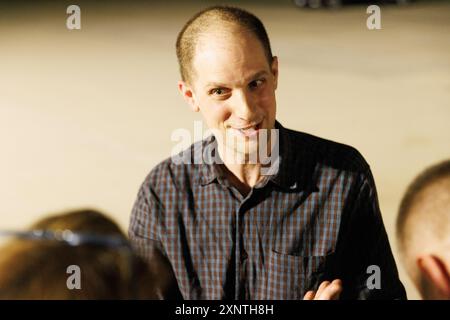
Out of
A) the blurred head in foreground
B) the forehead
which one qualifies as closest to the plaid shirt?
the forehead

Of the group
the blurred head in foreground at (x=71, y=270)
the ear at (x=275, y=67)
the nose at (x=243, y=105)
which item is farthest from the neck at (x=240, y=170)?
the blurred head in foreground at (x=71, y=270)

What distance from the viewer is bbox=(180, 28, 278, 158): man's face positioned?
154 centimetres

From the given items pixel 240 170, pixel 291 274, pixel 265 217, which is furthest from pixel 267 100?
pixel 291 274

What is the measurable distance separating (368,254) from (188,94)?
662mm

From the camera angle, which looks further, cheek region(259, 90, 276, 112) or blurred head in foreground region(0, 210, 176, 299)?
cheek region(259, 90, 276, 112)

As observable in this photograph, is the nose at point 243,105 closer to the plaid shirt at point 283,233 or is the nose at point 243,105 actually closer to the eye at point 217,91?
the eye at point 217,91

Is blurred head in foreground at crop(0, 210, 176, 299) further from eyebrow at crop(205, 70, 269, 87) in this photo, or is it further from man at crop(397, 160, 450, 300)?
man at crop(397, 160, 450, 300)

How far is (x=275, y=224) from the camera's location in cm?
166

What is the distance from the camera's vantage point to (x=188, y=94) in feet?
5.46

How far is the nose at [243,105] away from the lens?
1.56 meters

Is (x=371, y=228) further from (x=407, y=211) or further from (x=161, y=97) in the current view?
(x=161, y=97)

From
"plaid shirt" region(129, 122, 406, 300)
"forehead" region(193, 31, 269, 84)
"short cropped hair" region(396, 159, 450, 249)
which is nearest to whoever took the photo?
"forehead" region(193, 31, 269, 84)

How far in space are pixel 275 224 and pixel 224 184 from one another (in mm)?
178
